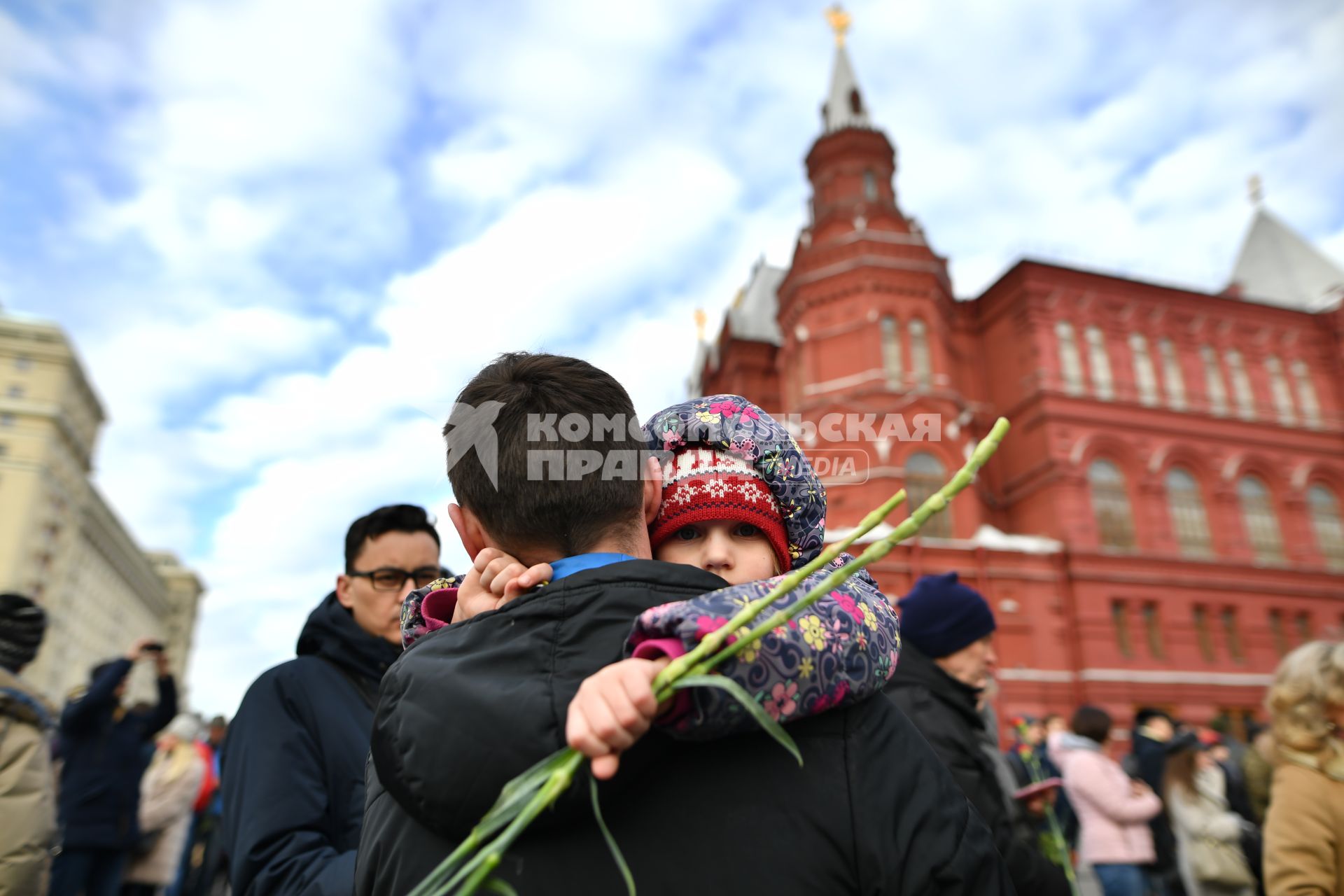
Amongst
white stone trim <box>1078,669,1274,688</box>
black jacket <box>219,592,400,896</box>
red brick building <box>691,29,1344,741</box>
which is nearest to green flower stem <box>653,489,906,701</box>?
black jacket <box>219,592,400,896</box>

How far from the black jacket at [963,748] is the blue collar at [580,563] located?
5.82 feet

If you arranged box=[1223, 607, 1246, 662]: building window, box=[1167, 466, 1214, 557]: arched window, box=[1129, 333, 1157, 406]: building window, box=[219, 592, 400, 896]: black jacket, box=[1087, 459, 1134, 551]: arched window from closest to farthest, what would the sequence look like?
box=[219, 592, 400, 896]: black jacket < box=[1223, 607, 1246, 662]: building window < box=[1087, 459, 1134, 551]: arched window < box=[1167, 466, 1214, 557]: arched window < box=[1129, 333, 1157, 406]: building window

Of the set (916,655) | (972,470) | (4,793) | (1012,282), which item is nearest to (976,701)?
(916,655)

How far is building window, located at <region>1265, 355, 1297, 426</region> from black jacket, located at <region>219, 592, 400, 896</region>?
34.2m

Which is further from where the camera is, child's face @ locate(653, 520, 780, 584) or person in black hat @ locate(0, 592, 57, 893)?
person in black hat @ locate(0, 592, 57, 893)

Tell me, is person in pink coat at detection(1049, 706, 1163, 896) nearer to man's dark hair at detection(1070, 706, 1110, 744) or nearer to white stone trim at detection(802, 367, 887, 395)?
man's dark hair at detection(1070, 706, 1110, 744)

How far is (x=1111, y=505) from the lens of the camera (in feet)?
85.9

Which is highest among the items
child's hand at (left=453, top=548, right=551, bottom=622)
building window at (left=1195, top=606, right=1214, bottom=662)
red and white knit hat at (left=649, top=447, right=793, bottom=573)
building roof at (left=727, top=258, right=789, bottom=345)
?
building roof at (left=727, top=258, right=789, bottom=345)

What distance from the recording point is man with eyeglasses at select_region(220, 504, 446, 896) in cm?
211

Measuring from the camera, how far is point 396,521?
10.5ft

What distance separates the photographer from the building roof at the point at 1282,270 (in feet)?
108

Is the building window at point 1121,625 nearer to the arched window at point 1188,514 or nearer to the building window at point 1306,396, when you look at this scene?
the arched window at point 1188,514

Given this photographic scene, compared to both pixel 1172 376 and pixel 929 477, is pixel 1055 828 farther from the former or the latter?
pixel 1172 376

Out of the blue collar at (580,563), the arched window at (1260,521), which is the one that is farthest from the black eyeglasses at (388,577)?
the arched window at (1260,521)
